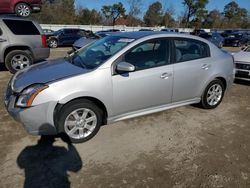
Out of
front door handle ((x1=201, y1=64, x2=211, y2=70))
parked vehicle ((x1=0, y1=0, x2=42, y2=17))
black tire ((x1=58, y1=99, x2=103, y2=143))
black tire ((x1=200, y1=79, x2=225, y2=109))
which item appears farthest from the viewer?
parked vehicle ((x1=0, y1=0, x2=42, y2=17))

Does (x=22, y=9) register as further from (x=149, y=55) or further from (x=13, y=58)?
(x=149, y=55)

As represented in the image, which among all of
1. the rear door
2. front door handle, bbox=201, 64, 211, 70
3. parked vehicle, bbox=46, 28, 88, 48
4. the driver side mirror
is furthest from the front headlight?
parked vehicle, bbox=46, 28, 88, 48

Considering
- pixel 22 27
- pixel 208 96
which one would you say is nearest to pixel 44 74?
pixel 208 96

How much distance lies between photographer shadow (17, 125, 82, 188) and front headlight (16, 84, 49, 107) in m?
0.69

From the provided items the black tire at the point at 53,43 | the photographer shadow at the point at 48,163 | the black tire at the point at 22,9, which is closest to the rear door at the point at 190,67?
the photographer shadow at the point at 48,163

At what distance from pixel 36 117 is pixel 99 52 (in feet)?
5.10

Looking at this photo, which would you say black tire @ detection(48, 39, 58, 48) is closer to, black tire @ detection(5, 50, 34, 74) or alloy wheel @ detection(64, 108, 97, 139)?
black tire @ detection(5, 50, 34, 74)

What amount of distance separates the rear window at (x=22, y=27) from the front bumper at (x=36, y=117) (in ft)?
15.8

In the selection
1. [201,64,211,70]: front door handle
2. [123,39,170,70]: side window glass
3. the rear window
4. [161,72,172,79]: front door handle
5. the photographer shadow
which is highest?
the rear window

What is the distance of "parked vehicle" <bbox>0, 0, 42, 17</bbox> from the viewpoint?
883 centimetres

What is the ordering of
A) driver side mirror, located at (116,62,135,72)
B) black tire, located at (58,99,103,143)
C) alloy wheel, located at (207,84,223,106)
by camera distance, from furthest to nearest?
1. alloy wheel, located at (207,84,223,106)
2. driver side mirror, located at (116,62,135,72)
3. black tire, located at (58,99,103,143)

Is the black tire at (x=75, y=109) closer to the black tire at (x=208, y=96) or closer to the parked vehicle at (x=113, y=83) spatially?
the parked vehicle at (x=113, y=83)

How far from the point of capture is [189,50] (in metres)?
4.26

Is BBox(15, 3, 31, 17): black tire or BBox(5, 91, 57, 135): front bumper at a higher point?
BBox(15, 3, 31, 17): black tire
